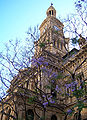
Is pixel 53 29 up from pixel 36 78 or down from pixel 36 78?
up

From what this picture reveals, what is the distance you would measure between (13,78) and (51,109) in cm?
664

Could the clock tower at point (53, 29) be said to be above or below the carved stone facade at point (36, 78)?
above

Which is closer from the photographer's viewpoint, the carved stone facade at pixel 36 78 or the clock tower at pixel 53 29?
the carved stone facade at pixel 36 78

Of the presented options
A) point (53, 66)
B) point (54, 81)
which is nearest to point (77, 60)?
point (53, 66)

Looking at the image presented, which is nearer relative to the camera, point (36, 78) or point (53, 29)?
point (36, 78)

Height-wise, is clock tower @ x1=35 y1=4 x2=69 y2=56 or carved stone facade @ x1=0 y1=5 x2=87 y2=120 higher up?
clock tower @ x1=35 y1=4 x2=69 y2=56

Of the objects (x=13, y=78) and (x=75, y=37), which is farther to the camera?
(x=13, y=78)

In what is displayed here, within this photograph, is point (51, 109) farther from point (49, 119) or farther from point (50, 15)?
point (50, 15)

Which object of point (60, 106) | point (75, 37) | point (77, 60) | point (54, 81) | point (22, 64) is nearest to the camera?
point (75, 37)

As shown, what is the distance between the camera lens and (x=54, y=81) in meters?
15.8

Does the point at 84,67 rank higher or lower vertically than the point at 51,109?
higher

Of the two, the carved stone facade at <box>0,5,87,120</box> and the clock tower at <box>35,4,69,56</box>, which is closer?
the carved stone facade at <box>0,5,87,120</box>

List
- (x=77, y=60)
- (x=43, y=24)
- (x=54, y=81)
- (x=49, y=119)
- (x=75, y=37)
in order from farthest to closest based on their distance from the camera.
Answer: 1. (x=43, y=24)
2. (x=77, y=60)
3. (x=49, y=119)
4. (x=54, y=81)
5. (x=75, y=37)

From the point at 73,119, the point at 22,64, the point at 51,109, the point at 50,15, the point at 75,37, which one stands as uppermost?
the point at 50,15
